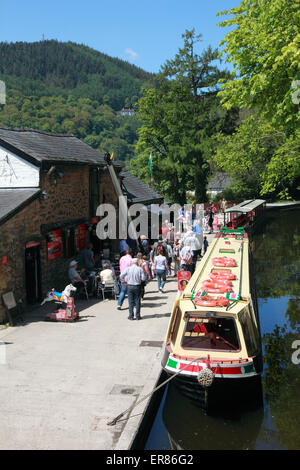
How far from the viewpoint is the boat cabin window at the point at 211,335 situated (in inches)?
354

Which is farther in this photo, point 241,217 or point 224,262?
point 241,217

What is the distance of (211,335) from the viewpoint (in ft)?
29.9

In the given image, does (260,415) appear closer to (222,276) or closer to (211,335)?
(211,335)

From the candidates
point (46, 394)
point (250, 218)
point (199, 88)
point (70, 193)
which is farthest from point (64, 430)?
point (199, 88)

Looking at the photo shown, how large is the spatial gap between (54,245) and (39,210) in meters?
1.59

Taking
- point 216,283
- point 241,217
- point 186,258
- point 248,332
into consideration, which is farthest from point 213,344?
point 241,217

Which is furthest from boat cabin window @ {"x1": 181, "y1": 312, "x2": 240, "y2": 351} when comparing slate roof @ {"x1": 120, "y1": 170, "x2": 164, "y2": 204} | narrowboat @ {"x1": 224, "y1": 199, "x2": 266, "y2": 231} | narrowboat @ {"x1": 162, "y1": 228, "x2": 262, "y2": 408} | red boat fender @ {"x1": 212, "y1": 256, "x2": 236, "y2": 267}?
narrowboat @ {"x1": 224, "y1": 199, "x2": 266, "y2": 231}

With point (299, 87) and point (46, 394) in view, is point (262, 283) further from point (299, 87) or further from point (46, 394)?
point (46, 394)

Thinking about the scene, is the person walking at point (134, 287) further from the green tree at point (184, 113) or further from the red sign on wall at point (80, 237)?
the green tree at point (184, 113)

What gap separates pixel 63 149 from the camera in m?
18.8

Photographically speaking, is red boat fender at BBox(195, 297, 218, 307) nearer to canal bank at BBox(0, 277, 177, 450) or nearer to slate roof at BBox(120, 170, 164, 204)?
canal bank at BBox(0, 277, 177, 450)

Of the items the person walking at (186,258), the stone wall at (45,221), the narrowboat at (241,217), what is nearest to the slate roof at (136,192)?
the narrowboat at (241,217)

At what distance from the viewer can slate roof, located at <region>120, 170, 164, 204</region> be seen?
26230 millimetres
